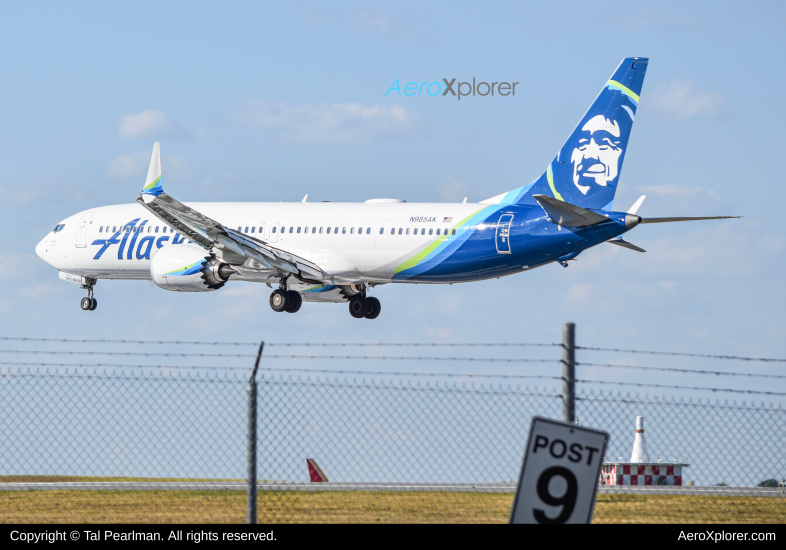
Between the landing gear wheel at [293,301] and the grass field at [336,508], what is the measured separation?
76.3 feet

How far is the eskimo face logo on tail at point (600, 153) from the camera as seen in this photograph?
117 ft

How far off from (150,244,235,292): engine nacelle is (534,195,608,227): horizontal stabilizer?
A: 501 inches

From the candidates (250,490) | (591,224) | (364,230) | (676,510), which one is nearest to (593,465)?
(250,490)

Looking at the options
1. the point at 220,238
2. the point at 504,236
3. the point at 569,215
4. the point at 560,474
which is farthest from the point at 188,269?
the point at 560,474

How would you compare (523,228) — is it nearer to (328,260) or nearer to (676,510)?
(328,260)

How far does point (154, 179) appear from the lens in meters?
36.1

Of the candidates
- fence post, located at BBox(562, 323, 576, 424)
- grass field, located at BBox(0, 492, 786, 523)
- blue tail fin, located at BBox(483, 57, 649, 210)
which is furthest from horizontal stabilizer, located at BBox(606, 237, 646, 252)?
fence post, located at BBox(562, 323, 576, 424)

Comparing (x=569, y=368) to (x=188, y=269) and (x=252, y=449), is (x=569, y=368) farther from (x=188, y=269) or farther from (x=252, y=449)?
(x=188, y=269)

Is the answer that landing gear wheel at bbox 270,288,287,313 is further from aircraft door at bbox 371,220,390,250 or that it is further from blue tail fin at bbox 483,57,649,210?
blue tail fin at bbox 483,57,649,210

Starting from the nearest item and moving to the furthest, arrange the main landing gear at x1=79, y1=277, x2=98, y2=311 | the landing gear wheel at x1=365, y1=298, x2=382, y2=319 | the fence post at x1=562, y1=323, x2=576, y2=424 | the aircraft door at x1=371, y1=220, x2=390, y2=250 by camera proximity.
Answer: the fence post at x1=562, y1=323, x2=576, y2=424 → the aircraft door at x1=371, y1=220, x2=390, y2=250 → the landing gear wheel at x1=365, y1=298, x2=382, y2=319 → the main landing gear at x1=79, y1=277, x2=98, y2=311

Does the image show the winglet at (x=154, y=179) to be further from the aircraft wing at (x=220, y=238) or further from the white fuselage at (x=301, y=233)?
the white fuselage at (x=301, y=233)

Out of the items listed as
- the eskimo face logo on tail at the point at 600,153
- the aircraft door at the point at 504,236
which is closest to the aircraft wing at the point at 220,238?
the aircraft door at the point at 504,236

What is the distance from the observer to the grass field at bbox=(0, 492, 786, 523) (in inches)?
573
